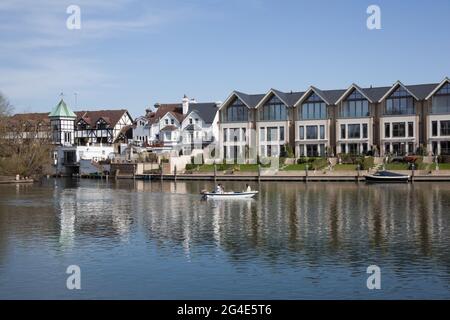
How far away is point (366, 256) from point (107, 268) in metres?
11.4

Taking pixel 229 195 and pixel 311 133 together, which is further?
pixel 311 133

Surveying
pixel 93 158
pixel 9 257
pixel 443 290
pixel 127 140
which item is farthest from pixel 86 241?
pixel 127 140

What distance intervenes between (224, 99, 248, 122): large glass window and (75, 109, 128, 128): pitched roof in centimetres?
3227

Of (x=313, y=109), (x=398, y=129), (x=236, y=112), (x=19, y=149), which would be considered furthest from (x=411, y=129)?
(x=19, y=149)

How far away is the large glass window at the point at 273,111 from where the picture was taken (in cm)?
10019

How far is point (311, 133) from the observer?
321 feet

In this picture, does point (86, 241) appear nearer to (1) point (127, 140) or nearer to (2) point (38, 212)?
(2) point (38, 212)

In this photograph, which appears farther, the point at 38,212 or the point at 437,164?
the point at 437,164

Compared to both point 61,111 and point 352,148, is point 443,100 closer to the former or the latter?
point 352,148

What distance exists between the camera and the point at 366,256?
2845 centimetres

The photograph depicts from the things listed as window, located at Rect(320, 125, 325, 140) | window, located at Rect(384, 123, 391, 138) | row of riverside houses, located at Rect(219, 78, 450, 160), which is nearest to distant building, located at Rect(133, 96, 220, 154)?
row of riverside houses, located at Rect(219, 78, 450, 160)

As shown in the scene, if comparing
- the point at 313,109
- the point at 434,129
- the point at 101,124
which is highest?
the point at 101,124

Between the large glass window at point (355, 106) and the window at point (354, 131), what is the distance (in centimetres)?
150

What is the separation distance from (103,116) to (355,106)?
56.0m
